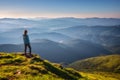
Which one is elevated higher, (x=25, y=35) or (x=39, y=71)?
(x=25, y=35)

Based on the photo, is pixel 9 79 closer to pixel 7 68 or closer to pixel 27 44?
pixel 7 68

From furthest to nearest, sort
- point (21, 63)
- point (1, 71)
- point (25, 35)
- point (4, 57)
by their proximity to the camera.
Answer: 1. point (4, 57)
2. point (25, 35)
3. point (21, 63)
4. point (1, 71)

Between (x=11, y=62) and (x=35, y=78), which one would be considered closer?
(x=35, y=78)

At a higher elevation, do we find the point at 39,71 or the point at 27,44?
the point at 27,44

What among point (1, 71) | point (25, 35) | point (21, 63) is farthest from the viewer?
point (25, 35)

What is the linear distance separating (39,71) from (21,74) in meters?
3.25

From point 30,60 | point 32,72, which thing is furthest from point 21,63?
point 32,72

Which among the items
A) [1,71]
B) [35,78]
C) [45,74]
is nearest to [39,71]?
[45,74]

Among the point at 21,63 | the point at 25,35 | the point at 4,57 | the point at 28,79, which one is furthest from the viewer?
the point at 4,57

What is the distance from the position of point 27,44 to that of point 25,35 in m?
1.85

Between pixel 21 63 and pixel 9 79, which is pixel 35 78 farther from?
pixel 21 63

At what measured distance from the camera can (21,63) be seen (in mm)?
39719

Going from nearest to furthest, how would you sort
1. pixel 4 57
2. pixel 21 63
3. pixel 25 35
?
pixel 21 63 < pixel 25 35 < pixel 4 57

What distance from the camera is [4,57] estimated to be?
45406 mm
